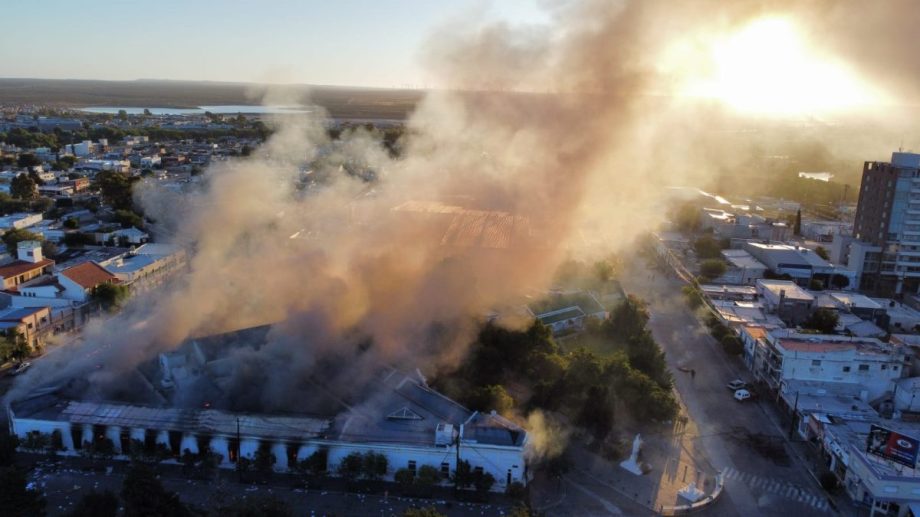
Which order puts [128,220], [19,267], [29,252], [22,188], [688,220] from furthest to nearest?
[22,188], [688,220], [128,220], [29,252], [19,267]

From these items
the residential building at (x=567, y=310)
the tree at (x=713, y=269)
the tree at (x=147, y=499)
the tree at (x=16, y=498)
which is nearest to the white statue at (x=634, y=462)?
the residential building at (x=567, y=310)

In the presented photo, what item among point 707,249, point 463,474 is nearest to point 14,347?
point 463,474

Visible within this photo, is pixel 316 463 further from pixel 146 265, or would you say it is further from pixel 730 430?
pixel 146 265

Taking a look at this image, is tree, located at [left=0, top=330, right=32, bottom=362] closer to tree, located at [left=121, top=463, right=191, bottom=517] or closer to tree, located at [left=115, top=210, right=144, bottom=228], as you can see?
tree, located at [left=121, top=463, right=191, bottom=517]

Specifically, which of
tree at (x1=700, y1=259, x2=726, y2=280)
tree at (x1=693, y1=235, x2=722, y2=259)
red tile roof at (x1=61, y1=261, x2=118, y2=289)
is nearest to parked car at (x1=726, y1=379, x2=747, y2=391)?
tree at (x1=700, y1=259, x2=726, y2=280)

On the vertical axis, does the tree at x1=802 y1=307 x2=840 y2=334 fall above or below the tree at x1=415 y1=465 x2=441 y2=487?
above
